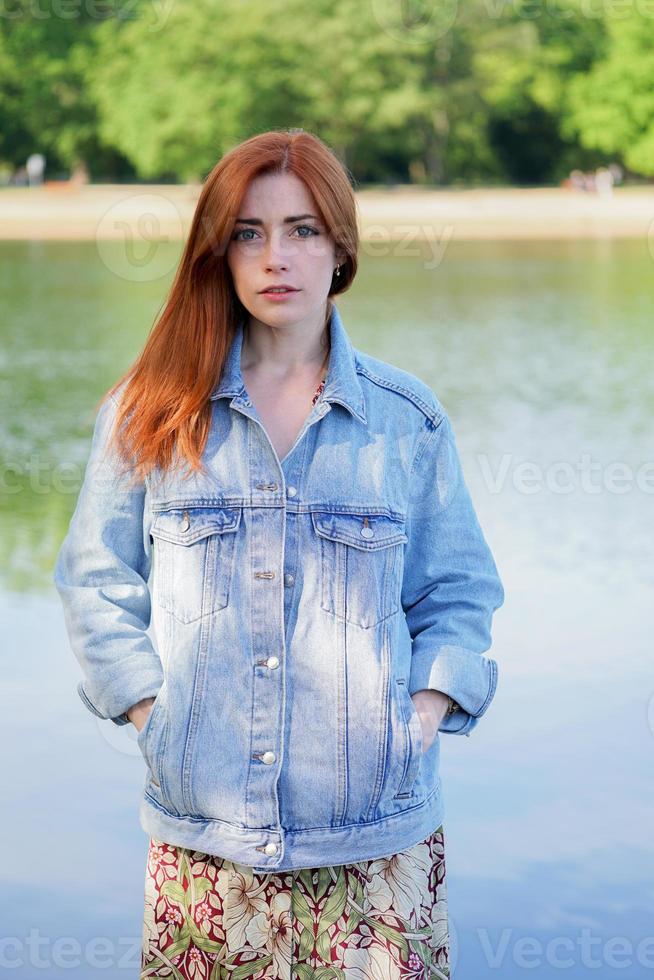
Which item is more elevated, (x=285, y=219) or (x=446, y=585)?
(x=285, y=219)

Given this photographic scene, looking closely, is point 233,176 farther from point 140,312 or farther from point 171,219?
point 171,219

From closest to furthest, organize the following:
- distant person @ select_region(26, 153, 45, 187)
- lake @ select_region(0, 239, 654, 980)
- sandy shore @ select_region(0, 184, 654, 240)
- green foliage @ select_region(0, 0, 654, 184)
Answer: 1. lake @ select_region(0, 239, 654, 980)
2. sandy shore @ select_region(0, 184, 654, 240)
3. green foliage @ select_region(0, 0, 654, 184)
4. distant person @ select_region(26, 153, 45, 187)

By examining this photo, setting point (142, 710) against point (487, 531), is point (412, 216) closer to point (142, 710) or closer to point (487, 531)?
point (487, 531)

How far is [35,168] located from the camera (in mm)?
44906

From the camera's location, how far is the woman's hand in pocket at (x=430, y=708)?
75.0 inches

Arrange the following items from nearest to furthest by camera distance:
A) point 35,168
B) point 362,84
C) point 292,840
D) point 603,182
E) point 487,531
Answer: point 292,840 → point 487,531 → point 603,182 → point 362,84 → point 35,168

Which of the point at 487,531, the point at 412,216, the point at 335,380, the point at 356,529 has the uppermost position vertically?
the point at 412,216

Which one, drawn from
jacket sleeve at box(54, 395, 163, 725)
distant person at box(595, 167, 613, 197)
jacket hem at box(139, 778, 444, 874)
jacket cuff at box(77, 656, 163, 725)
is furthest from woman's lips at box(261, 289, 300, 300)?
distant person at box(595, 167, 613, 197)

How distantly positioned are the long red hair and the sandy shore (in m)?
21.0

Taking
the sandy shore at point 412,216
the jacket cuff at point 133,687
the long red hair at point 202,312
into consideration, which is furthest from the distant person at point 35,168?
the jacket cuff at point 133,687

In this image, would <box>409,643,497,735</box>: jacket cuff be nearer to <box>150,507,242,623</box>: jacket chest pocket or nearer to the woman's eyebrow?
<box>150,507,242,623</box>: jacket chest pocket

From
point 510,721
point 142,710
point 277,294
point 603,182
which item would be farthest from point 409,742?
point 603,182

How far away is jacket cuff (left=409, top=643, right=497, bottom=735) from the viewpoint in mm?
1919

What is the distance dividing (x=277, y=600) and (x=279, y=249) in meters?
0.41
